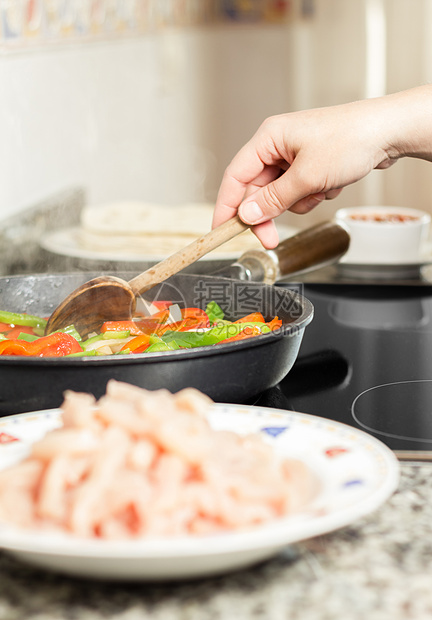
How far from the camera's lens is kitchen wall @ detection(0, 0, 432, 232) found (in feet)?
6.75

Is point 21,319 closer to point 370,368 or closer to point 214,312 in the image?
point 214,312

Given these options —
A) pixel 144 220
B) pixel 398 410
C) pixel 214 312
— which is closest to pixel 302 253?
pixel 214 312

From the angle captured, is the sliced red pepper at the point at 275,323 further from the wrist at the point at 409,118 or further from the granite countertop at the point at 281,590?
the granite countertop at the point at 281,590

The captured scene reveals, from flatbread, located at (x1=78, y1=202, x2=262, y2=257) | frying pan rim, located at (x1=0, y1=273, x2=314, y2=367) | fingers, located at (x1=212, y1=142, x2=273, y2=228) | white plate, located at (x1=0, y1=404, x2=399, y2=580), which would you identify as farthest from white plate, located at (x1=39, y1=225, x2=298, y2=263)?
white plate, located at (x1=0, y1=404, x2=399, y2=580)

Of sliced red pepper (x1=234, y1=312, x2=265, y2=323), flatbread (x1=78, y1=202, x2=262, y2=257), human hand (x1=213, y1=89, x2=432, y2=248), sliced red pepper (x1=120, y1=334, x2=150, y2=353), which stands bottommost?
flatbread (x1=78, y1=202, x2=262, y2=257)

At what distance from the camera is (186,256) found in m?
1.18

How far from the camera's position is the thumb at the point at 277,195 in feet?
4.06

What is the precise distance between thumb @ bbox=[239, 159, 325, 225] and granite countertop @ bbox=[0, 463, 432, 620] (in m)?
0.64

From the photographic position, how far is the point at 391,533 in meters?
0.74

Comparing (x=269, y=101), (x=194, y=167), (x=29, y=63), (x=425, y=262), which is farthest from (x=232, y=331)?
(x=269, y=101)

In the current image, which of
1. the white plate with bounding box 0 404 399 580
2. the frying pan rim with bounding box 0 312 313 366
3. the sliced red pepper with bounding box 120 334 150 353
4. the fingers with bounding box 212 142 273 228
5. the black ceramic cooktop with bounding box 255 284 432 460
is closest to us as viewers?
the white plate with bounding box 0 404 399 580

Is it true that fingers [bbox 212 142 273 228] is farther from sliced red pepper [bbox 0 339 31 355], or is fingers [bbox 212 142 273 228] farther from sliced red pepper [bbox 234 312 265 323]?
sliced red pepper [bbox 0 339 31 355]

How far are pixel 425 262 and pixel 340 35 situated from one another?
367 centimetres

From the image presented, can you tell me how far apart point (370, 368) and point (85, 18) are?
5.21 ft
